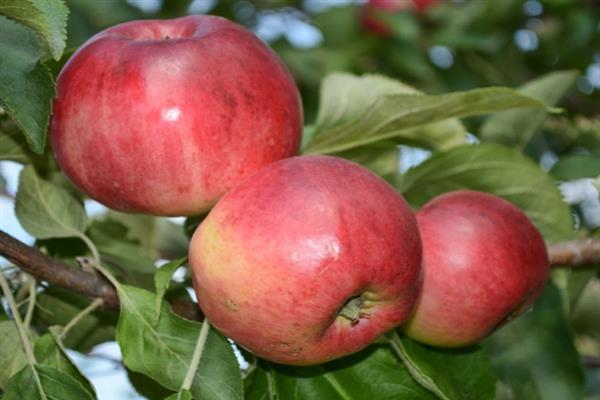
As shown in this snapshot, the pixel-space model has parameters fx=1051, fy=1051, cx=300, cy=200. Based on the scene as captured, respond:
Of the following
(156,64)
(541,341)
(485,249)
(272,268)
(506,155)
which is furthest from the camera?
(541,341)

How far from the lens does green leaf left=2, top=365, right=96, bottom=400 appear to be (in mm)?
1177

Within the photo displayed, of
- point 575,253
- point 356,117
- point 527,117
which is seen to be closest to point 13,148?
point 356,117

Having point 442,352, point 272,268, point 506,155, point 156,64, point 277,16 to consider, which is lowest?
point 277,16

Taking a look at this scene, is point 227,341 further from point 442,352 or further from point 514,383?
point 514,383

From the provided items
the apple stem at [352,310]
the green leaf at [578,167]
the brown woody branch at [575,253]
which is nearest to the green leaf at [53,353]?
the apple stem at [352,310]

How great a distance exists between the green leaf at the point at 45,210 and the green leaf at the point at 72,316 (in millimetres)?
90

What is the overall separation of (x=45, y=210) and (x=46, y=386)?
13.2 inches

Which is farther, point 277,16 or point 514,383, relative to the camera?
point 277,16

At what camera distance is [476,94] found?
133 centimetres

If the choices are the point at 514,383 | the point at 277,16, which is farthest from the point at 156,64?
the point at 277,16

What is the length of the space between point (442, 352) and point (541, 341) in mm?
361

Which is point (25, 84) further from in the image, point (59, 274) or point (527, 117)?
point (527, 117)

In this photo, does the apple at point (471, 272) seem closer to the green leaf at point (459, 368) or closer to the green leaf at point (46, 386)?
the green leaf at point (459, 368)

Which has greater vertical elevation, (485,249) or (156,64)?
(156,64)
